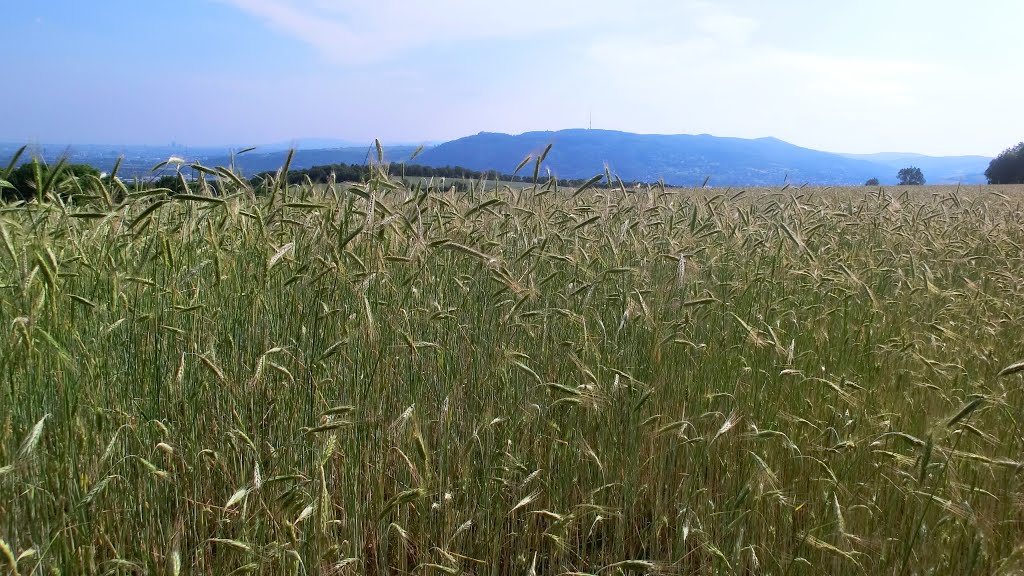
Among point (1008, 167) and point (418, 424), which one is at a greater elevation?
point (1008, 167)

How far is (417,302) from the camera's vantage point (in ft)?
9.20

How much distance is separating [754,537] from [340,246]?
1.78m

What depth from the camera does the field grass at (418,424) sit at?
1.78 m

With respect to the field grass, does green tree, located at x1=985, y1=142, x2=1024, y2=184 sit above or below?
above

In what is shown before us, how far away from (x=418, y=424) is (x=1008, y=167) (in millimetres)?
62506

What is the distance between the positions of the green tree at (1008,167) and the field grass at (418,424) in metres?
56.8

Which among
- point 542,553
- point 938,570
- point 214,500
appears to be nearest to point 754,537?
point 938,570

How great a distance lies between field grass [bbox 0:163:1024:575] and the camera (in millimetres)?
1777

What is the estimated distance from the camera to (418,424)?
7.18ft

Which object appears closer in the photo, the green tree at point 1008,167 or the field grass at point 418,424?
the field grass at point 418,424

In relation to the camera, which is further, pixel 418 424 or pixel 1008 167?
pixel 1008 167

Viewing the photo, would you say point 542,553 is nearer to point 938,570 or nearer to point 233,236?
point 938,570

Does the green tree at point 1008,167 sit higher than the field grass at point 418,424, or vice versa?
the green tree at point 1008,167

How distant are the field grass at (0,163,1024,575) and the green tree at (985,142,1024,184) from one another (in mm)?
56778
